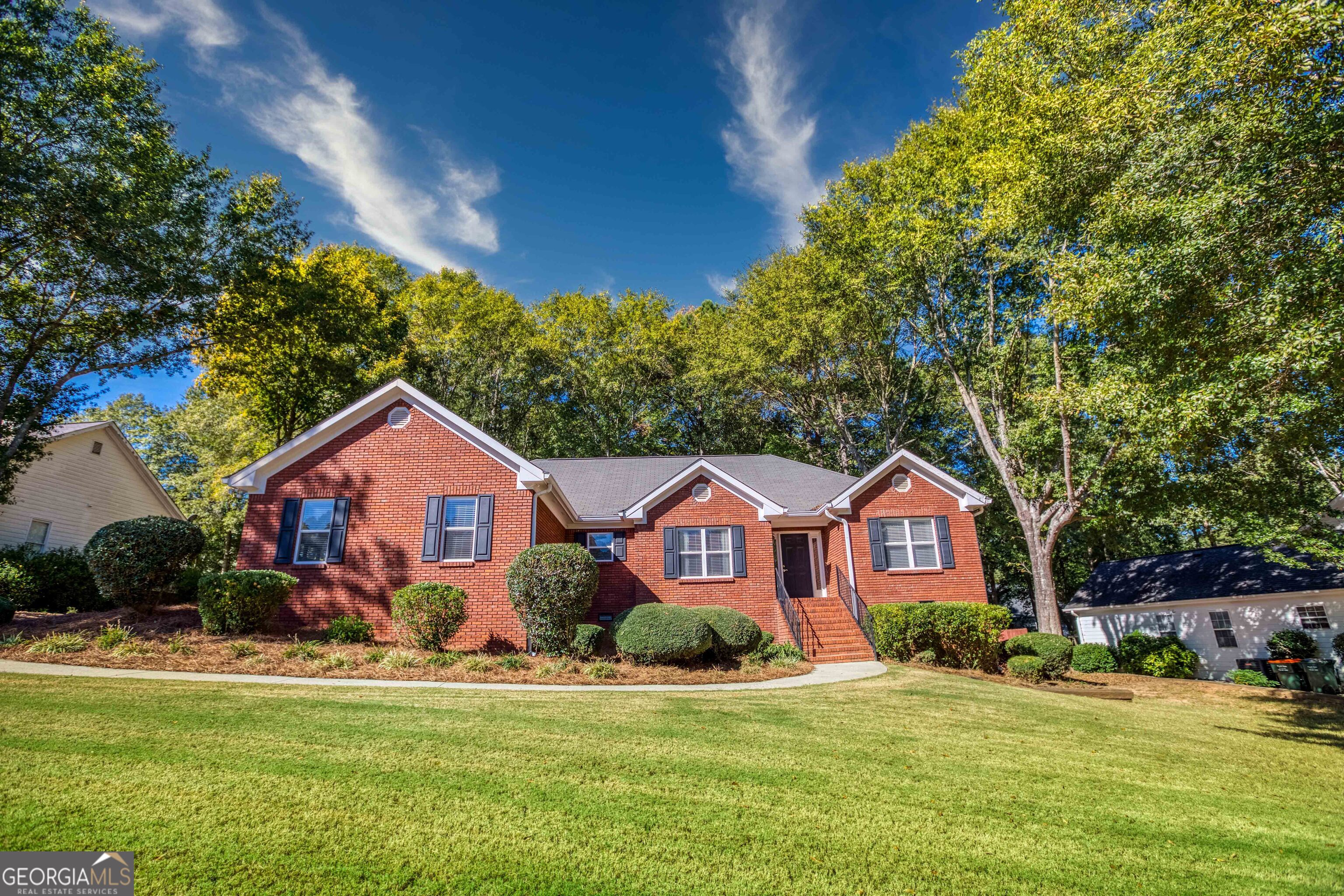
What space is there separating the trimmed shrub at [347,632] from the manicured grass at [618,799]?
14.6ft

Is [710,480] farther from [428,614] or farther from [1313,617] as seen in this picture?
[1313,617]

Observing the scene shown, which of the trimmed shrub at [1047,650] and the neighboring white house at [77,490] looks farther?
the neighboring white house at [77,490]

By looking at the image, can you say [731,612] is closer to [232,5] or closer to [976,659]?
[976,659]

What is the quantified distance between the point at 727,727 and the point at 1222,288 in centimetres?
986

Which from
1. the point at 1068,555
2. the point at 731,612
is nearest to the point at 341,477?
the point at 731,612

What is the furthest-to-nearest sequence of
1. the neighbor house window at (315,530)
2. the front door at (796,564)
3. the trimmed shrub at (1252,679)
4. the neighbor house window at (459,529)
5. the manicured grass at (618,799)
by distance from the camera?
the front door at (796,564) → the trimmed shrub at (1252,679) → the neighbor house window at (315,530) → the neighbor house window at (459,529) → the manicured grass at (618,799)

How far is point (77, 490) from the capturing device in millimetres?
21141

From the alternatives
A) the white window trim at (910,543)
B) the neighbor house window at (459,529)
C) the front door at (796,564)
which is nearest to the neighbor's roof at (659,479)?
the front door at (796,564)

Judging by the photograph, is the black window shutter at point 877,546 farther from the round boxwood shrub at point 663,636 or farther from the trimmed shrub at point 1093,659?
the trimmed shrub at point 1093,659

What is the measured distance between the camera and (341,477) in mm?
14391

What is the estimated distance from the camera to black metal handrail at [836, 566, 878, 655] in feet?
49.9

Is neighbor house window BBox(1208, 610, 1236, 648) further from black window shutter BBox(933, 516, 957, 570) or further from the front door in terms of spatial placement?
the front door

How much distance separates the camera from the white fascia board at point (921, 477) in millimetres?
17203

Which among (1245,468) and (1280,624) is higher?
(1245,468)
